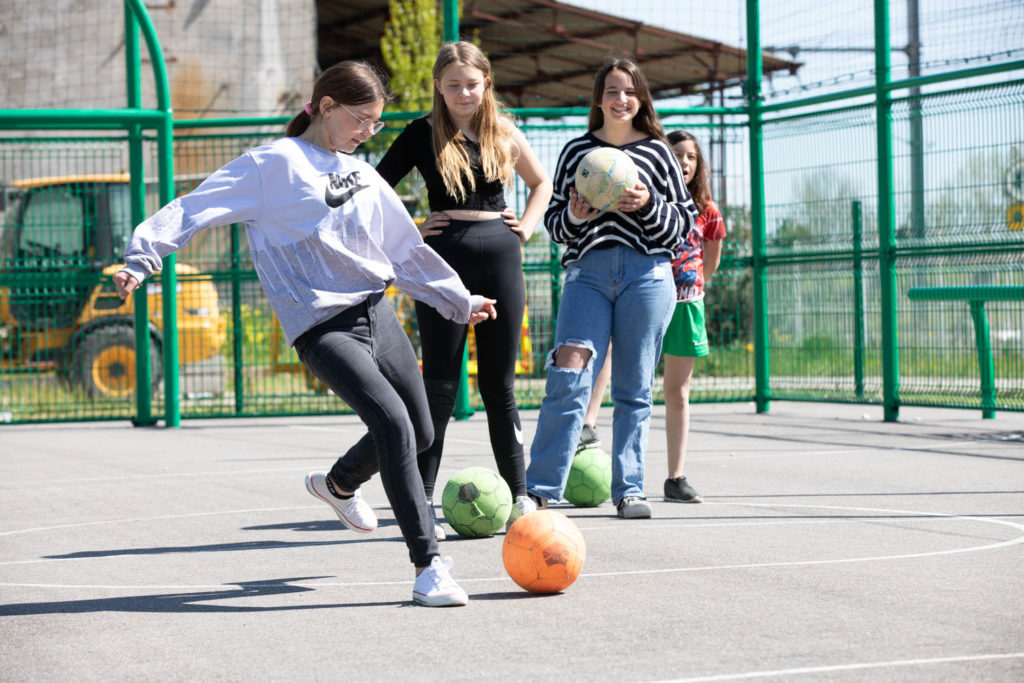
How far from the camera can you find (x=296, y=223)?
466 centimetres

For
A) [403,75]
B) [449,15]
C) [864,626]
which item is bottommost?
[864,626]

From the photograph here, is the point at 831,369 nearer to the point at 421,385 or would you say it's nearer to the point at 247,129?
the point at 247,129

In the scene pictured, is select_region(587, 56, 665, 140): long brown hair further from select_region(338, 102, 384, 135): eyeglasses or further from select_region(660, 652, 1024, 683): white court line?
select_region(660, 652, 1024, 683): white court line

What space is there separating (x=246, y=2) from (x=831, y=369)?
45.0 feet

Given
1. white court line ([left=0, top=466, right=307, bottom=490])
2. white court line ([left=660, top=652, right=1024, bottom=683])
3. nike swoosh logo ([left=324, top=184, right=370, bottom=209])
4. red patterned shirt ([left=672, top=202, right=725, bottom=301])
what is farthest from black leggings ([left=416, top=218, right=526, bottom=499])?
white court line ([left=0, top=466, right=307, bottom=490])

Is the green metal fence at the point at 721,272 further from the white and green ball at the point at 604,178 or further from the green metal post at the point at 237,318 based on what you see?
the white and green ball at the point at 604,178

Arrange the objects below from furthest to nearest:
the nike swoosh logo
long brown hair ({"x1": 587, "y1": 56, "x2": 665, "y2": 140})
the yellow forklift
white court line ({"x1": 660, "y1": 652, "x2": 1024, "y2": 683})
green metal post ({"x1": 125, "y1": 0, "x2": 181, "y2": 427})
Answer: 1. the yellow forklift
2. green metal post ({"x1": 125, "y1": 0, "x2": 181, "y2": 427})
3. long brown hair ({"x1": 587, "y1": 56, "x2": 665, "y2": 140})
4. the nike swoosh logo
5. white court line ({"x1": 660, "y1": 652, "x2": 1024, "y2": 683})

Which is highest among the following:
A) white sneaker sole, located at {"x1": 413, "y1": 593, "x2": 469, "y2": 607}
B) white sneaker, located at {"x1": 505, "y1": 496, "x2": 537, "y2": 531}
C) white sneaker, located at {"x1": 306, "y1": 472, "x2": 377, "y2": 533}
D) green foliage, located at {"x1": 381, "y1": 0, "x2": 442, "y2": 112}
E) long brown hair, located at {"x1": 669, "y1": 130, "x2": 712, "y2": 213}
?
green foliage, located at {"x1": 381, "y1": 0, "x2": 442, "y2": 112}

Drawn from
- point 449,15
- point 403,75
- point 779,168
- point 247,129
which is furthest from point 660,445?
point 403,75

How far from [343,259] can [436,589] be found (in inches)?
46.7

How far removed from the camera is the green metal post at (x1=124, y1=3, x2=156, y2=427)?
12.0 metres

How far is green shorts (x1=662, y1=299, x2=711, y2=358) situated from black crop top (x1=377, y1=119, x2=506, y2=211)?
149cm

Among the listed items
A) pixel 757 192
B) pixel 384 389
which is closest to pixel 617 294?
pixel 384 389

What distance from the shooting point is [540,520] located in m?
4.75
